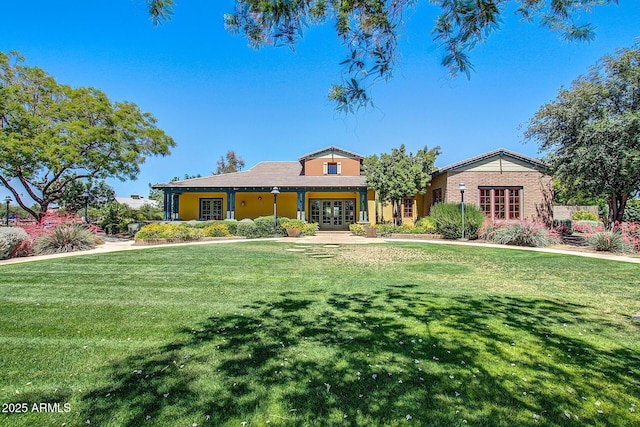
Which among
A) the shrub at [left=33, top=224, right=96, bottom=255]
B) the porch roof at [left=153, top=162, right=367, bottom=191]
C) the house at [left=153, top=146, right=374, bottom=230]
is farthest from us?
the house at [left=153, top=146, right=374, bottom=230]

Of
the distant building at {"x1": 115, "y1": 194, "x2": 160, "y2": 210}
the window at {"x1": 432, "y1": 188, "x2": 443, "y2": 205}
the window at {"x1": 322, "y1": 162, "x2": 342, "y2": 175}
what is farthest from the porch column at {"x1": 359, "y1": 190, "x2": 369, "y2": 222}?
the distant building at {"x1": 115, "y1": 194, "x2": 160, "y2": 210}

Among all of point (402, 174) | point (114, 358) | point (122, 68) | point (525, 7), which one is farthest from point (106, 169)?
point (525, 7)

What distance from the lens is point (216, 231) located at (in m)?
17.7

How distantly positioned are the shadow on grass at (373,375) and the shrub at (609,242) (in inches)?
374

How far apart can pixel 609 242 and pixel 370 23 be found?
12967mm

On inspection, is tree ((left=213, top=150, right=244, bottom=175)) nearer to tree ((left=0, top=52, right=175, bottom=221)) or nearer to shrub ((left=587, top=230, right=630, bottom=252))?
tree ((left=0, top=52, right=175, bottom=221))

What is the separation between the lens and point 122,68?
41.4ft

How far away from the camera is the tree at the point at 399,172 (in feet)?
64.3

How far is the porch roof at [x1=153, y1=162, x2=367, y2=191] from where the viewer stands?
69.4ft

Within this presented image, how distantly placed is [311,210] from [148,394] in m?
21.9

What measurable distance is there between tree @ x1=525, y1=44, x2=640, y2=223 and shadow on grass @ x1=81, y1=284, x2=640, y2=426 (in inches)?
491

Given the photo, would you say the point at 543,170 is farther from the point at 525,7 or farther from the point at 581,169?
the point at 525,7

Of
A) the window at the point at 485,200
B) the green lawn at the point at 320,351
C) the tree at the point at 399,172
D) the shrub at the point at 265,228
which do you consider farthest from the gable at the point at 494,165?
the green lawn at the point at 320,351

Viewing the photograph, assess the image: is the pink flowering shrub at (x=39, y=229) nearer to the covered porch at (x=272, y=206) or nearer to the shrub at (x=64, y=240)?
the shrub at (x=64, y=240)
